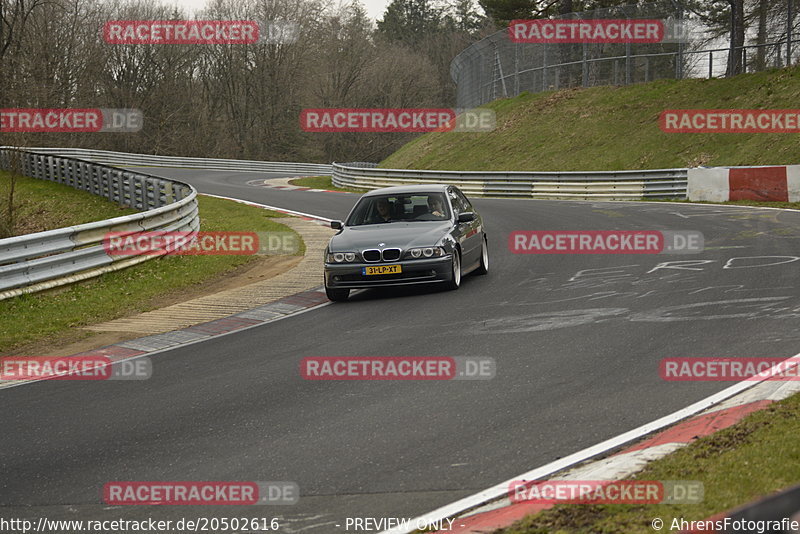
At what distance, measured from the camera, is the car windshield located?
13.5 m

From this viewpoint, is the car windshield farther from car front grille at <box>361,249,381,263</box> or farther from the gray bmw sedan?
car front grille at <box>361,249,381,263</box>

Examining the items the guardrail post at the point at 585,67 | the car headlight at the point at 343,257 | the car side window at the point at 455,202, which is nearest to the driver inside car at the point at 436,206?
the car side window at the point at 455,202

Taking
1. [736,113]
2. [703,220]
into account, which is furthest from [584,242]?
[736,113]

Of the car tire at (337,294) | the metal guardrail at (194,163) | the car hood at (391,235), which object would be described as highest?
the metal guardrail at (194,163)

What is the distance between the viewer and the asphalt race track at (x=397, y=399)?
18.0 ft

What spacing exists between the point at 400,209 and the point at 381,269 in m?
1.70

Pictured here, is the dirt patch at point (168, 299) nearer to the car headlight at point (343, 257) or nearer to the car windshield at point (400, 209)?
the car windshield at point (400, 209)

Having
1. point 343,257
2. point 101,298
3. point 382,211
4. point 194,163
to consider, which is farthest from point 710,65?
point 194,163

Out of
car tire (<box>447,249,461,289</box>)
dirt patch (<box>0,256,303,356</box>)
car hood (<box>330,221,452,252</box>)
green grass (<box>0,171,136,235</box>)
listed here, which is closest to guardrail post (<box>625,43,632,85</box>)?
green grass (<box>0,171,136,235</box>)

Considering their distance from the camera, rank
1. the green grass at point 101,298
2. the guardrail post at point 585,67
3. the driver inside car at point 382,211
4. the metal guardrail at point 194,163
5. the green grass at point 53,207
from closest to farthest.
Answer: the green grass at point 101,298
the driver inside car at point 382,211
the green grass at point 53,207
the guardrail post at point 585,67
the metal guardrail at point 194,163

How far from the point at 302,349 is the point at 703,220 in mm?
12800

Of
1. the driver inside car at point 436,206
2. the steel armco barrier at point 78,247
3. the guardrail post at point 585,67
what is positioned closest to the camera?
the steel armco barrier at point 78,247

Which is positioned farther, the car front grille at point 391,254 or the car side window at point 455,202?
the car side window at point 455,202

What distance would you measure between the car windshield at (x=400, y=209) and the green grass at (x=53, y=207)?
591 inches
